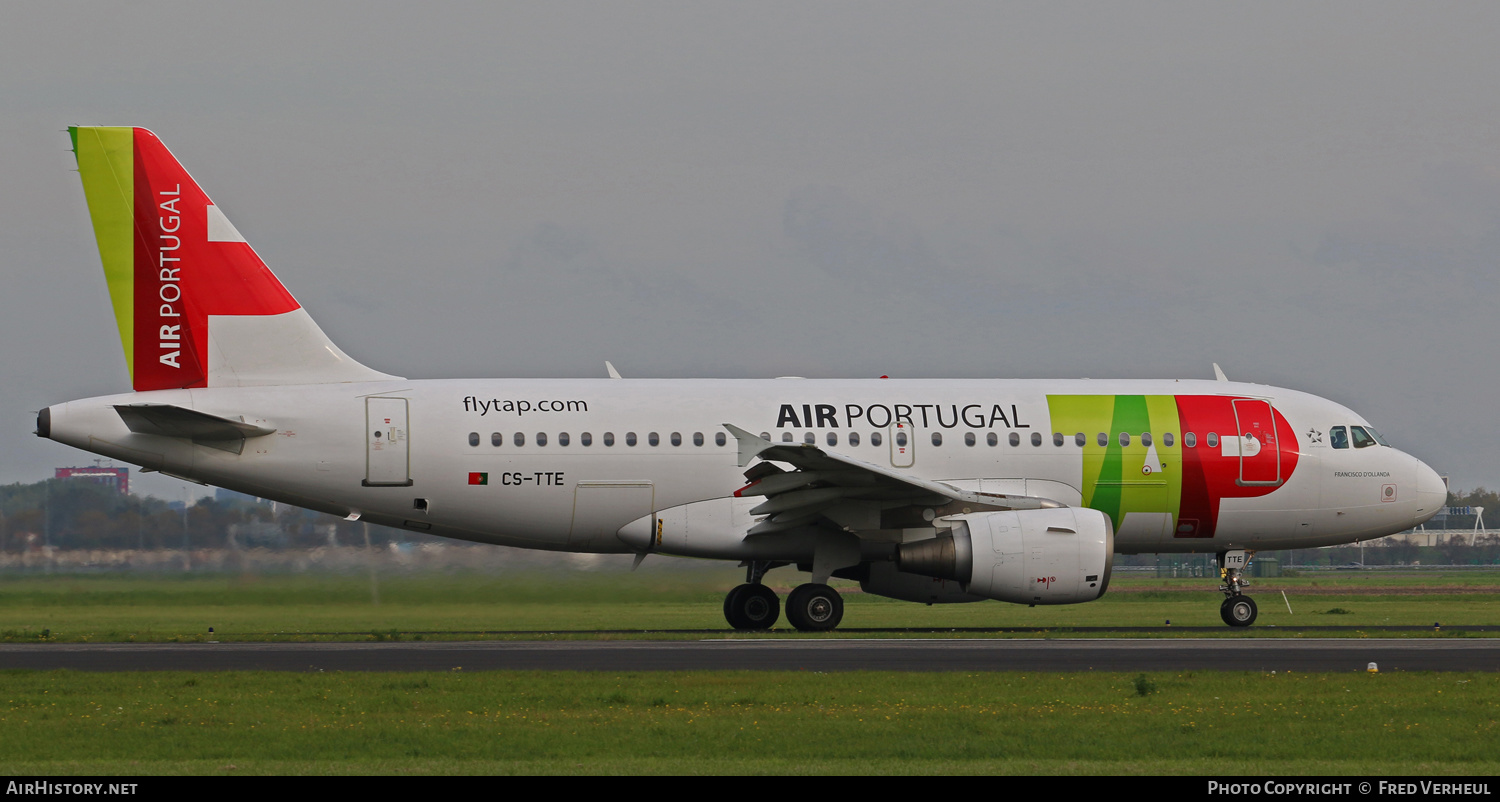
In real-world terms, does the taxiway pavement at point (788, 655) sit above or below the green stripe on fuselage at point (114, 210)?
below

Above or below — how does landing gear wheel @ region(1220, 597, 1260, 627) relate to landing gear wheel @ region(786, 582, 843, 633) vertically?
below

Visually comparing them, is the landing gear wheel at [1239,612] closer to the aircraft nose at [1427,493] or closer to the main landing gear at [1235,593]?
the main landing gear at [1235,593]

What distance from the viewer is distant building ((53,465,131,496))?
2838 centimetres

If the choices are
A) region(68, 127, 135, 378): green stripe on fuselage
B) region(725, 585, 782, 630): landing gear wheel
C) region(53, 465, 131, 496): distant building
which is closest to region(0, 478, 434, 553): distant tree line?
region(53, 465, 131, 496): distant building

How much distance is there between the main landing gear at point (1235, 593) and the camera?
25.5m

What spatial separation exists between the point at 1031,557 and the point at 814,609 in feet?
11.3

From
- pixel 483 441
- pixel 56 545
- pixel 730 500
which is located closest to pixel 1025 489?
pixel 730 500

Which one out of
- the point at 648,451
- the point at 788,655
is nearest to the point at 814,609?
the point at 648,451

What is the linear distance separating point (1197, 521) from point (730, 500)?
773 centimetres

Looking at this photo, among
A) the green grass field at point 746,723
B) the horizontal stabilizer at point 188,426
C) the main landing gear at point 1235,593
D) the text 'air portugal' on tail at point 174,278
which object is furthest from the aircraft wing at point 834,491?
the horizontal stabilizer at point 188,426

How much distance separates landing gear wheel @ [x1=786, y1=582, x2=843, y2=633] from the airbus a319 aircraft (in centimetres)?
5

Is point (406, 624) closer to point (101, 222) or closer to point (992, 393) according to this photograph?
point (101, 222)

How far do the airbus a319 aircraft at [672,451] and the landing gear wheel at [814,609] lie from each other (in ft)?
0.15

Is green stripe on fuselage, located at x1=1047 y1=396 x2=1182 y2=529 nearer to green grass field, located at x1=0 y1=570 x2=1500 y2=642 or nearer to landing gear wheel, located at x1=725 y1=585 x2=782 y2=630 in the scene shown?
green grass field, located at x1=0 y1=570 x2=1500 y2=642
